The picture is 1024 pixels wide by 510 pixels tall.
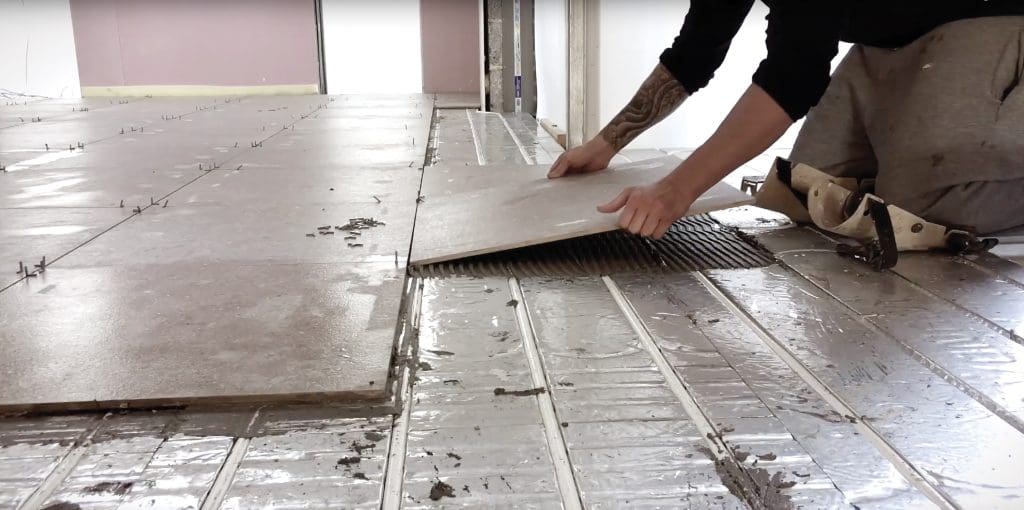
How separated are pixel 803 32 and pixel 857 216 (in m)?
0.65

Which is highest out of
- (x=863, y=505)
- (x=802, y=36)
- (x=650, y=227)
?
(x=802, y=36)

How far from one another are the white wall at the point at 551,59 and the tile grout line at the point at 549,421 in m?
3.01

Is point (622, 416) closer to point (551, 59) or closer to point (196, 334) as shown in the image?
point (196, 334)

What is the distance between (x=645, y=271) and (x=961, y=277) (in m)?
0.75

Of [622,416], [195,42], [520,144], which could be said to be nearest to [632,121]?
[622,416]

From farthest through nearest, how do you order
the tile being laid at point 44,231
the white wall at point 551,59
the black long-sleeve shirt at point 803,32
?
the white wall at point 551,59
the tile being laid at point 44,231
the black long-sleeve shirt at point 803,32

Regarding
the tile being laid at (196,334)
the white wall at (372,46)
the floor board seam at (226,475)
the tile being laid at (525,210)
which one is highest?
the white wall at (372,46)

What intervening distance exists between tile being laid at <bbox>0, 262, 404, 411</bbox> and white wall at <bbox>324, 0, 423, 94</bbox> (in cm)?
818

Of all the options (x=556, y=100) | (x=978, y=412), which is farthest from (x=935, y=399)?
(x=556, y=100)

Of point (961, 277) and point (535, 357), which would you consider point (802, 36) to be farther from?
point (535, 357)

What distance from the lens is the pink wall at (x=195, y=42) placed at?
9344 millimetres

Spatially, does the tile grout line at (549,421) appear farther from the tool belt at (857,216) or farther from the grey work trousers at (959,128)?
the grey work trousers at (959,128)

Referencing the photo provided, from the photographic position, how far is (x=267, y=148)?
13.4 feet

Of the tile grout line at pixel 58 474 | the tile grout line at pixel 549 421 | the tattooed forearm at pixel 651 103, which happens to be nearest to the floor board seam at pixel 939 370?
the tile grout line at pixel 549 421
